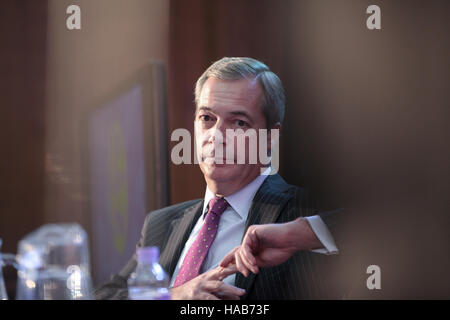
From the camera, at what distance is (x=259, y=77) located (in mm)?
1957

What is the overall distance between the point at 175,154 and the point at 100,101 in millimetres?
364

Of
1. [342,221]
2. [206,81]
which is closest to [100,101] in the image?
[206,81]

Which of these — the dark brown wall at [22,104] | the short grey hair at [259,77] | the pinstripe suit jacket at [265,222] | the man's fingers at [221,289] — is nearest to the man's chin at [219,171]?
the pinstripe suit jacket at [265,222]

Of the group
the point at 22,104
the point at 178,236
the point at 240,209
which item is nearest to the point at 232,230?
the point at 240,209

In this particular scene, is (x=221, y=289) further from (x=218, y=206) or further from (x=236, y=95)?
(x=236, y=95)

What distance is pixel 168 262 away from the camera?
6.25ft

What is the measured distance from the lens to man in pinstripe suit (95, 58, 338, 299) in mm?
1778

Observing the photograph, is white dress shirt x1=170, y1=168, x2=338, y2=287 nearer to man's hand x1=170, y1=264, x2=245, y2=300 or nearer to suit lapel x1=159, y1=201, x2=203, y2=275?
suit lapel x1=159, y1=201, x2=203, y2=275

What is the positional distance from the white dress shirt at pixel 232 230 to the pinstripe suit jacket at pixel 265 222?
0.02m

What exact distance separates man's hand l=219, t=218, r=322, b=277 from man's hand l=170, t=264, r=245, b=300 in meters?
0.04

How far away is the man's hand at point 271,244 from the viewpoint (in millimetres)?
1524

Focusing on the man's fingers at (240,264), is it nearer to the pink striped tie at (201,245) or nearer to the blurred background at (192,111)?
the pink striped tie at (201,245)

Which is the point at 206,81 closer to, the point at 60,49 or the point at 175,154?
the point at 175,154

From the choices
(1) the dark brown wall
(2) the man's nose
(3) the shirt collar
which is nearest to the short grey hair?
(2) the man's nose
